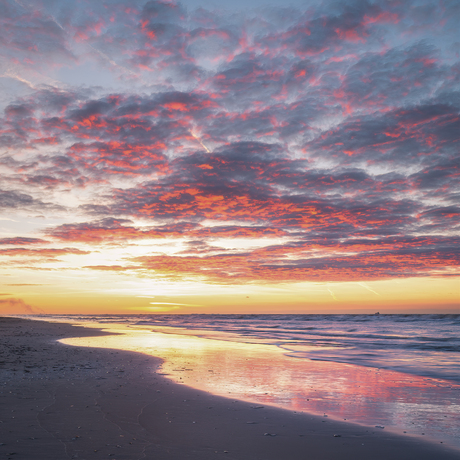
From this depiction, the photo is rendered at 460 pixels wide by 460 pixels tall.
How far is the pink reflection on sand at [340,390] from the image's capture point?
799cm

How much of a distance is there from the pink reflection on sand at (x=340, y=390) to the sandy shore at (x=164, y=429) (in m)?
0.76

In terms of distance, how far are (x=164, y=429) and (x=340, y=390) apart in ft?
21.4

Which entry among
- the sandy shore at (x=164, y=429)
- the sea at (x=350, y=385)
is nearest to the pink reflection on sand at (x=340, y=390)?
the sea at (x=350, y=385)

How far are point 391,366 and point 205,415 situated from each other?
41.6 feet

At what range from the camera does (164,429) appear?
269 inches

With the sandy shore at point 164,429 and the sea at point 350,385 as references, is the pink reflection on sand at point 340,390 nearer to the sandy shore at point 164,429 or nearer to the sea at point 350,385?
the sea at point 350,385

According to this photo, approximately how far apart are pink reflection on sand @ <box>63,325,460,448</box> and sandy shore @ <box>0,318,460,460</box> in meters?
0.76

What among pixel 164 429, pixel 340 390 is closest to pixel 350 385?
pixel 340 390

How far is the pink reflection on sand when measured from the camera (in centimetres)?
799

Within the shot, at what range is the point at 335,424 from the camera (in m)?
7.54

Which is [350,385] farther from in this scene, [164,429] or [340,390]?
[164,429]

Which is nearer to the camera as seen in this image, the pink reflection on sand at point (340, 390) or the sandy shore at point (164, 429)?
Answer: the sandy shore at point (164, 429)

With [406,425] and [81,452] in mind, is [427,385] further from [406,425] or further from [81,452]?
[81,452]

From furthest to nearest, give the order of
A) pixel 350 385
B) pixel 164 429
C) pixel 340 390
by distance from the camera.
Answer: pixel 350 385, pixel 340 390, pixel 164 429
